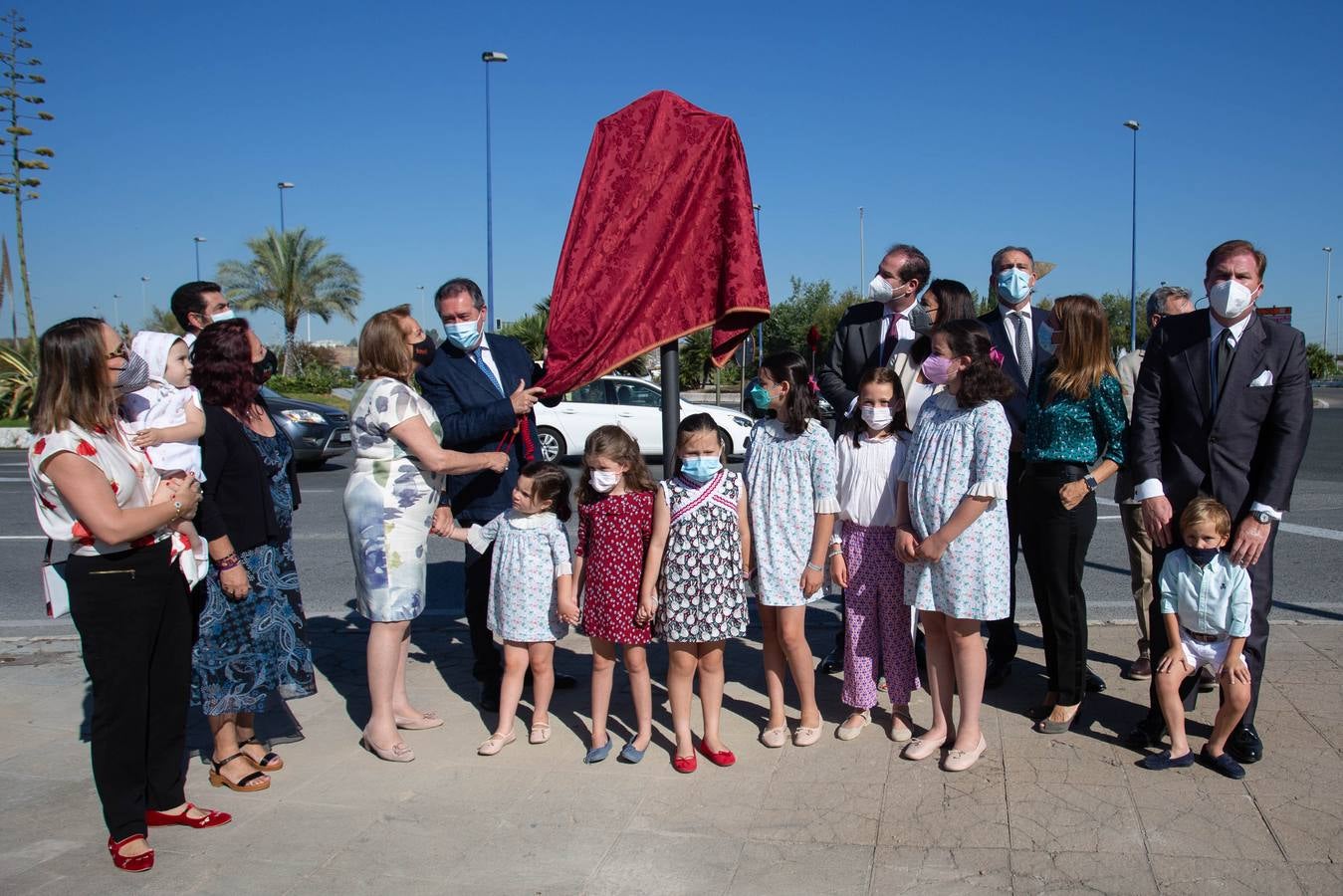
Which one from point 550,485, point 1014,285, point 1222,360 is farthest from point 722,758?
point 1014,285

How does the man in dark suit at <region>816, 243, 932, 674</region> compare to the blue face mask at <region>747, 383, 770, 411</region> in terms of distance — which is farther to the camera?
the man in dark suit at <region>816, 243, 932, 674</region>

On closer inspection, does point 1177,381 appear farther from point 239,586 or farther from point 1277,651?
point 239,586

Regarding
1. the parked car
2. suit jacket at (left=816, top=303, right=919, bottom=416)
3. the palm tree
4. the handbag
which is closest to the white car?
the parked car

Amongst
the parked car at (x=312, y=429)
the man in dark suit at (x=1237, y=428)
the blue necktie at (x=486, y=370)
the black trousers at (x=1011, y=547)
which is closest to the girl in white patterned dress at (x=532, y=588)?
the blue necktie at (x=486, y=370)

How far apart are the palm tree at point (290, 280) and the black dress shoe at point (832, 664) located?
4265cm

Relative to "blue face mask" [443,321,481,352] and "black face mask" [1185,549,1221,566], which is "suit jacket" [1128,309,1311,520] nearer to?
"black face mask" [1185,549,1221,566]

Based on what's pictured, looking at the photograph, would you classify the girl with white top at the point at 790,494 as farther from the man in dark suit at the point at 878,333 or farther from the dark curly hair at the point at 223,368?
the dark curly hair at the point at 223,368

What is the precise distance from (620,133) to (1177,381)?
259cm

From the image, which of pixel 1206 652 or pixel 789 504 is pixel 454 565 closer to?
pixel 789 504

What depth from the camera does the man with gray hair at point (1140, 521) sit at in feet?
16.8

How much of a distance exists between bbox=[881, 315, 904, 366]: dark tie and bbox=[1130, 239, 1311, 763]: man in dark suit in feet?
4.42

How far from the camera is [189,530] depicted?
3.74 m

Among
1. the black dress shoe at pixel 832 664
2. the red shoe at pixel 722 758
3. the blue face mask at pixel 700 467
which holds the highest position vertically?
the blue face mask at pixel 700 467

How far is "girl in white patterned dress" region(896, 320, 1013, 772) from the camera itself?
396 centimetres
